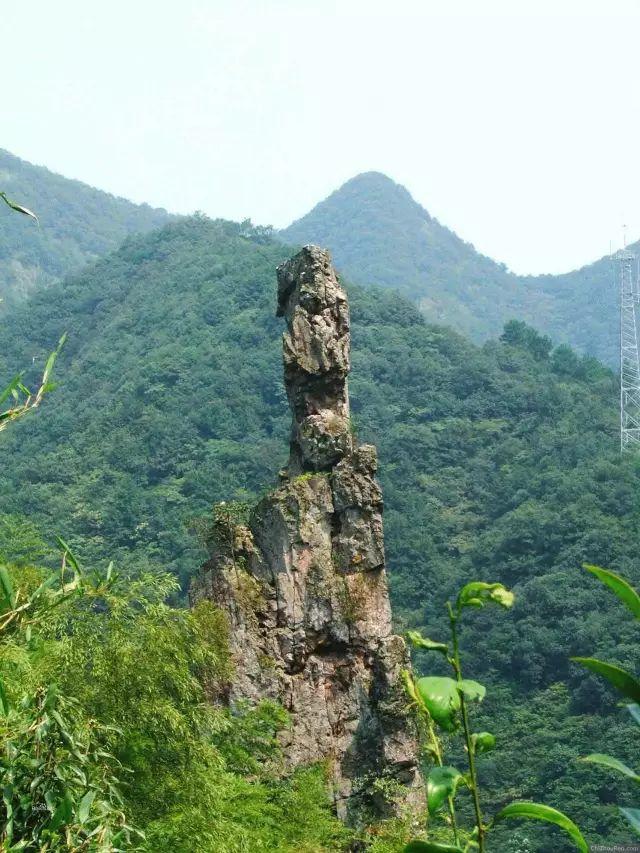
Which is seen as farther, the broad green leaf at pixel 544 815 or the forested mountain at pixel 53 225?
the forested mountain at pixel 53 225

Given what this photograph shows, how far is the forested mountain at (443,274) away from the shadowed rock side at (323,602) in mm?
71955

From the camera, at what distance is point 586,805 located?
23688 millimetres

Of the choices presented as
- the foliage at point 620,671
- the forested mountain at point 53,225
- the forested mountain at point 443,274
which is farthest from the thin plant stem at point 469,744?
the forested mountain at point 443,274

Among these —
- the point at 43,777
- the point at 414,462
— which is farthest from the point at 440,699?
the point at 414,462

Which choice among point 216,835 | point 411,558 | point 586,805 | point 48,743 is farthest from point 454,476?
point 48,743

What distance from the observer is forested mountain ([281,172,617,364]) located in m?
96.1

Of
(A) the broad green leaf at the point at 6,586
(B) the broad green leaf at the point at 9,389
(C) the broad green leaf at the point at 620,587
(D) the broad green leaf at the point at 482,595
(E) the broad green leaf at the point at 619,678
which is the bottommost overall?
(A) the broad green leaf at the point at 6,586

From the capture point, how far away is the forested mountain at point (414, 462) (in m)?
28.0

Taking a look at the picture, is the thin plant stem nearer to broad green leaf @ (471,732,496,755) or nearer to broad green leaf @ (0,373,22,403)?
broad green leaf @ (471,732,496,755)

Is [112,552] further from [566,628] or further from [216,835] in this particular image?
[216,835]

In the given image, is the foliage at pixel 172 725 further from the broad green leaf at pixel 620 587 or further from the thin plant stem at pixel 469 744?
the broad green leaf at pixel 620 587

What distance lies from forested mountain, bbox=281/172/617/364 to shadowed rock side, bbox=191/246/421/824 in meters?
72.0

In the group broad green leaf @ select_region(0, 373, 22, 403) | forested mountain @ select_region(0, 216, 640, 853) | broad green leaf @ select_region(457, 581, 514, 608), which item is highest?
broad green leaf @ select_region(0, 373, 22, 403)

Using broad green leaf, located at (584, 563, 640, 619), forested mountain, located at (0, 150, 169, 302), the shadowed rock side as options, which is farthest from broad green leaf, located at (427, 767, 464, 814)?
forested mountain, located at (0, 150, 169, 302)
